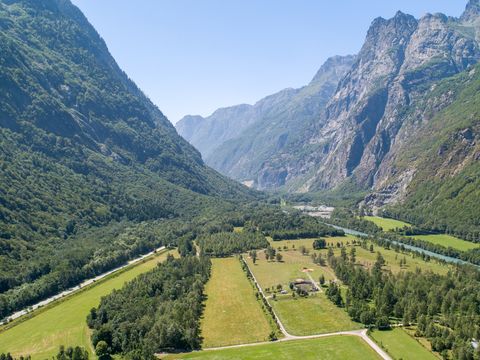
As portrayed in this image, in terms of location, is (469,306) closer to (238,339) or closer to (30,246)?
(238,339)

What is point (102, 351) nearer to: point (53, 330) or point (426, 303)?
point (53, 330)

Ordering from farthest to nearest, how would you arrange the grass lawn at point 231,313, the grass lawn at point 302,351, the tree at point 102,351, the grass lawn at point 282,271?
the grass lawn at point 282,271 < the grass lawn at point 231,313 < the tree at point 102,351 < the grass lawn at point 302,351

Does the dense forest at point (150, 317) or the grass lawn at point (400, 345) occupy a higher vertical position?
the dense forest at point (150, 317)

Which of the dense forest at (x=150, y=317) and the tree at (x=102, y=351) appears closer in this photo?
the tree at (x=102, y=351)

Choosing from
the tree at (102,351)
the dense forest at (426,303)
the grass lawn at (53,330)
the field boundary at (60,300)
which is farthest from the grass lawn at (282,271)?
the tree at (102,351)

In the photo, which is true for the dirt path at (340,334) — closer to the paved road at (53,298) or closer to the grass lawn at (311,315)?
the grass lawn at (311,315)

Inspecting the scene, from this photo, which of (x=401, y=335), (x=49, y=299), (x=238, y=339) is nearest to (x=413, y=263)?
(x=401, y=335)

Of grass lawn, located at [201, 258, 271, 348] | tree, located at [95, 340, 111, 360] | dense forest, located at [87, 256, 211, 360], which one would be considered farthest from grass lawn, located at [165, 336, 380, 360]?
tree, located at [95, 340, 111, 360]
